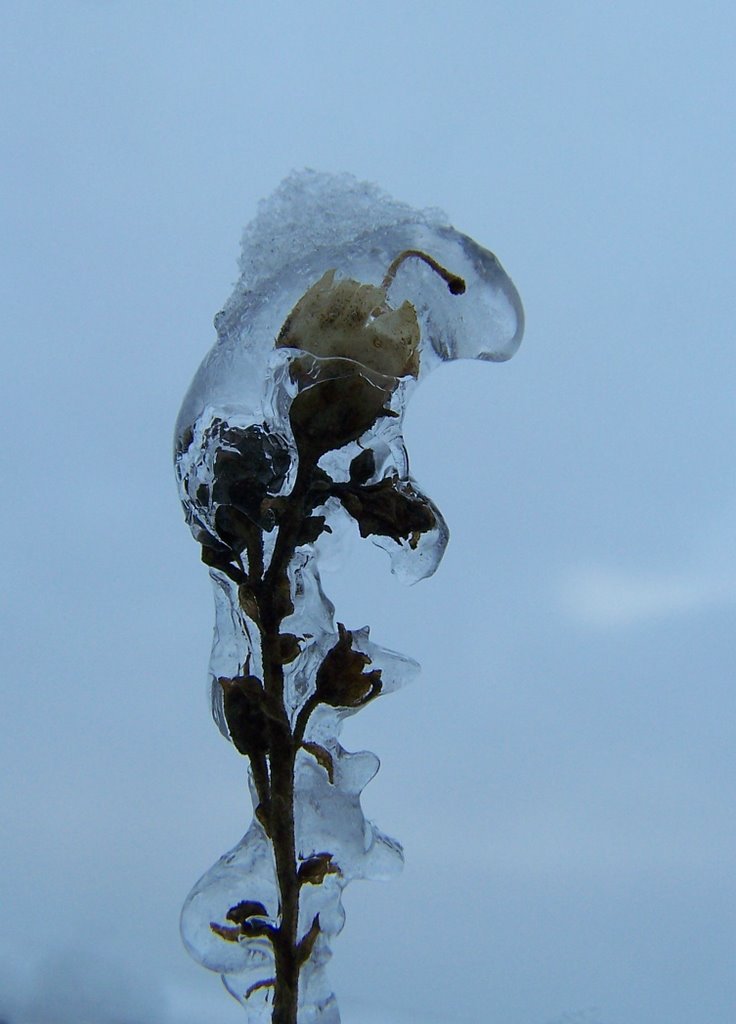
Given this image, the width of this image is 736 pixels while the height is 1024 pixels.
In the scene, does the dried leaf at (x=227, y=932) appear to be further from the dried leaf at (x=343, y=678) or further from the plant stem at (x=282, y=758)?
the dried leaf at (x=343, y=678)

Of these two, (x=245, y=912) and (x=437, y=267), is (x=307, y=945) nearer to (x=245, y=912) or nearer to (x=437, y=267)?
(x=245, y=912)

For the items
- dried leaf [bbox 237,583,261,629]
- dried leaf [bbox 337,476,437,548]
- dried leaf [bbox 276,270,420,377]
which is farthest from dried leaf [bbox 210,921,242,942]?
dried leaf [bbox 276,270,420,377]

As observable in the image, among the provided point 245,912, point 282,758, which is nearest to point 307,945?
point 245,912

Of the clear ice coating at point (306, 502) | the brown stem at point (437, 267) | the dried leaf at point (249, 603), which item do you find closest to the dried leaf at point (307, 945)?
the clear ice coating at point (306, 502)

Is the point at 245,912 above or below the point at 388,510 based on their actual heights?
below

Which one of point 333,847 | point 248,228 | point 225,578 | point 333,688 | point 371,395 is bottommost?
point 333,847

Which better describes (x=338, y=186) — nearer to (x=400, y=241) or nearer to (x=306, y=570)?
(x=400, y=241)

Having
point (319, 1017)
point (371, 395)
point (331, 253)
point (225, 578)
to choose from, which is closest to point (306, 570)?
point (225, 578)

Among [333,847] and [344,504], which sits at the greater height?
[344,504]
